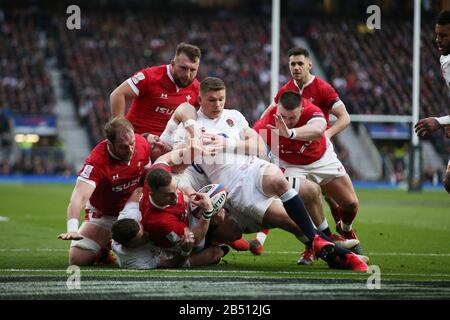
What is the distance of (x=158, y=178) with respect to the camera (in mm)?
7293

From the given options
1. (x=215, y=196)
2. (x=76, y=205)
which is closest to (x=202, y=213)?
(x=215, y=196)

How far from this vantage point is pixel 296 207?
25.7 ft

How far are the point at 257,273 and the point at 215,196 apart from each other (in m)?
0.77

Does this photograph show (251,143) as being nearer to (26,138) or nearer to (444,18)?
(444,18)

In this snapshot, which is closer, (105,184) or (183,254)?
(183,254)

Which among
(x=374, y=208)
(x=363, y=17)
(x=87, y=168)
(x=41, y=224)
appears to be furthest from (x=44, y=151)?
(x=87, y=168)

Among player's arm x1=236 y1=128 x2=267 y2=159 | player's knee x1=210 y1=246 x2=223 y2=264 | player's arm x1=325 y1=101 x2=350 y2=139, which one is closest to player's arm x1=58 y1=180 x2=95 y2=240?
player's knee x1=210 y1=246 x2=223 y2=264

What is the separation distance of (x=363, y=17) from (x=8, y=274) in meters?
33.4

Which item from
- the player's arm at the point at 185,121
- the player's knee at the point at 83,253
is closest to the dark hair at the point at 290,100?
the player's arm at the point at 185,121

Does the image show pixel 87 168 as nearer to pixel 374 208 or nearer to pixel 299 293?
pixel 299 293

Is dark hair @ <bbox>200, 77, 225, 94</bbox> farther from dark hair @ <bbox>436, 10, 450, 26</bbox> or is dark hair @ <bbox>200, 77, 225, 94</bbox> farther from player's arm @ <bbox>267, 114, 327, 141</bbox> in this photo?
dark hair @ <bbox>436, 10, 450, 26</bbox>

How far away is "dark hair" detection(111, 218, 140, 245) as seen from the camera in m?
7.48

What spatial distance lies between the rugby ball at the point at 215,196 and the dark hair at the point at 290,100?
1136 mm
